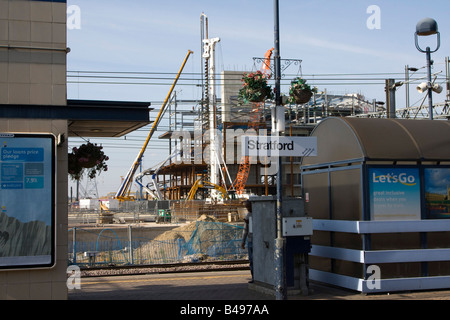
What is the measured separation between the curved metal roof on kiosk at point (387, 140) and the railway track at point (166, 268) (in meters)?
6.13

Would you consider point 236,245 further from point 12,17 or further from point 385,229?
point 12,17

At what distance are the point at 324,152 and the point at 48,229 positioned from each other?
716 centimetres

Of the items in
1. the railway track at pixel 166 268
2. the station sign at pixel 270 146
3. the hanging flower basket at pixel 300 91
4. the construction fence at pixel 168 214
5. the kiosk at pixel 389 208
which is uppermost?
the hanging flower basket at pixel 300 91

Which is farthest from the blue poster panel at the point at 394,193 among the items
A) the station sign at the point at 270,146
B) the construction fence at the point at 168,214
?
the construction fence at the point at 168,214

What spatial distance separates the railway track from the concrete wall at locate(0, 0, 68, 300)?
6.68m

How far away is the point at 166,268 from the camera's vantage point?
18.0m

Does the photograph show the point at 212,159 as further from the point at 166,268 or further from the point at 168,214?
the point at 166,268

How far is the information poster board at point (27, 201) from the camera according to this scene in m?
9.62

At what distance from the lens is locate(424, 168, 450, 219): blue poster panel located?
40.6 ft

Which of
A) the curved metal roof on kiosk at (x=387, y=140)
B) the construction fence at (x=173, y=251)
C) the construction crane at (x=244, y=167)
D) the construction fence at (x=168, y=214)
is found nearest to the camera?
the curved metal roof on kiosk at (x=387, y=140)

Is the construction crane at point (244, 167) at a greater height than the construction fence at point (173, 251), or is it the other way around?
the construction crane at point (244, 167)

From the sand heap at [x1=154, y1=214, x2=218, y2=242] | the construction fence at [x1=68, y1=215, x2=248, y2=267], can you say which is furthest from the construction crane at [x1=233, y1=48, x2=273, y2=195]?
A: the construction fence at [x1=68, y1=215, x2=248, y2=267]

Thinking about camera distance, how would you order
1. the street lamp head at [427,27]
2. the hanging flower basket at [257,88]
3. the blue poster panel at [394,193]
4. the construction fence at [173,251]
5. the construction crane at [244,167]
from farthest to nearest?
the construction crane at [244,167] → the construction fence at [173,251] → the street lamp head at [427,27] → the hanging flower basket at [257,88] → the blue poster panel at [394,193]

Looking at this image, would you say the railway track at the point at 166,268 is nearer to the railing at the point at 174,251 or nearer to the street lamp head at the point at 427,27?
the railing at the point at 174,251
